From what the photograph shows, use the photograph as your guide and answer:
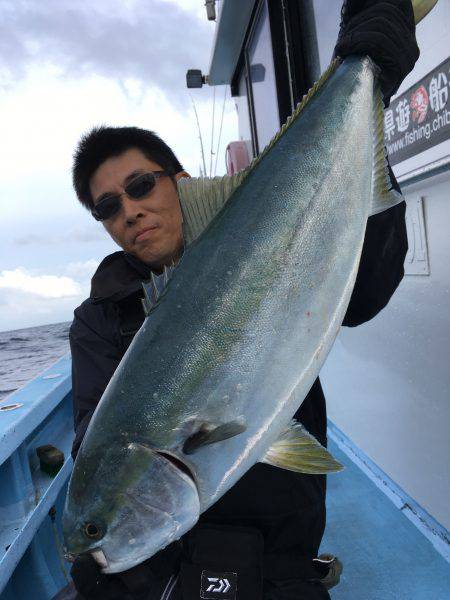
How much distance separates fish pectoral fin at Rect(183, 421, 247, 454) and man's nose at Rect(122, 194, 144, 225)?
1.09m

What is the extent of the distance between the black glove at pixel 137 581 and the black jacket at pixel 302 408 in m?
0.20

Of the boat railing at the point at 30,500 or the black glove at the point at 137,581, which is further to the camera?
the boat railing at the point at 30,500

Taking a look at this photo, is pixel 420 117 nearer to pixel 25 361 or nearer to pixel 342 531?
pixel 342 531

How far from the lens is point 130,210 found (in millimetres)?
2047

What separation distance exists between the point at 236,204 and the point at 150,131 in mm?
1201

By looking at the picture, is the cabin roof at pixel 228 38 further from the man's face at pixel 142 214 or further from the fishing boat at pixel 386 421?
the man's face at pixel 142 214

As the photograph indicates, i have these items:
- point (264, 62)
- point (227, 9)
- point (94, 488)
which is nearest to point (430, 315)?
point (94, 488)

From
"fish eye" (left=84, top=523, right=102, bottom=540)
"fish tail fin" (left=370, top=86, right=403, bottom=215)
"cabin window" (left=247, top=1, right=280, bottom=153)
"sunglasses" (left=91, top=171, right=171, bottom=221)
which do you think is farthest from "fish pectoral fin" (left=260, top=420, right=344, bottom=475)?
"cabin window" (left=247, top=1, right=280, bottom=153)

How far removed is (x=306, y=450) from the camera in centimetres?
130

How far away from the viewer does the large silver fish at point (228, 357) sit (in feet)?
4.06

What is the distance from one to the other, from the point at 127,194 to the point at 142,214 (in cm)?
11

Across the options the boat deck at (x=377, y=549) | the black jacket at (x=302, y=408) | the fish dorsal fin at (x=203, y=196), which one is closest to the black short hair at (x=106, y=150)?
the black jacket at (x=302, y=408)

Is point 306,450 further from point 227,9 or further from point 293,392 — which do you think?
point 227,9

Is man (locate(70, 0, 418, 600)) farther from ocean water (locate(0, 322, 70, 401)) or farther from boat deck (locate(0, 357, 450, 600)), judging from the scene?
ocean water (locate(0, 322, 70, 401))
